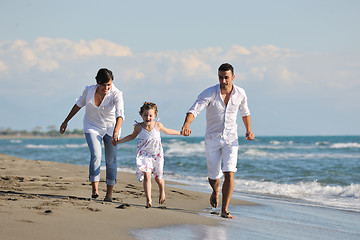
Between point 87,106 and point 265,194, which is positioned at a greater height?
point 87,106

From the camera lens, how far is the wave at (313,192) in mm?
8525

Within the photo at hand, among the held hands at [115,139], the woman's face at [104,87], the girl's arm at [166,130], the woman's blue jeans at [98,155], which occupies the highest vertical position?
the woman's face at [104,87]

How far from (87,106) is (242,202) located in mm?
3157

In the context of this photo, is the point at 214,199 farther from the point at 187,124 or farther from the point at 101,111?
the point at 101,111

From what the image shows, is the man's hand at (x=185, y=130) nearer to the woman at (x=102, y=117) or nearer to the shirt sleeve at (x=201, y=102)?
the shirt sleeve at (x=201, y=102)

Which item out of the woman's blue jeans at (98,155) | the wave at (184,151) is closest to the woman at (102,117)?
the woman's blue jeans at (98,155)

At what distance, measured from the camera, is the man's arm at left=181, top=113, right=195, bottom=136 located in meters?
5.70

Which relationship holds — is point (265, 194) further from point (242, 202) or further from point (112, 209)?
point (112, 209)

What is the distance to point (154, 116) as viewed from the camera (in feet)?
20.2

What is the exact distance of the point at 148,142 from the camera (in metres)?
6.16

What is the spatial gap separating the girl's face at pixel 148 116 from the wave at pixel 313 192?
3928mm

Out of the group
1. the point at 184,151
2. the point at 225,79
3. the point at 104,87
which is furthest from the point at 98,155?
the point at 184,151

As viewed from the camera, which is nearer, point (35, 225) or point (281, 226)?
point (35, 225)

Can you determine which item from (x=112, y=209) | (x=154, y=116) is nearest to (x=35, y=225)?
(x=112, y=209)
